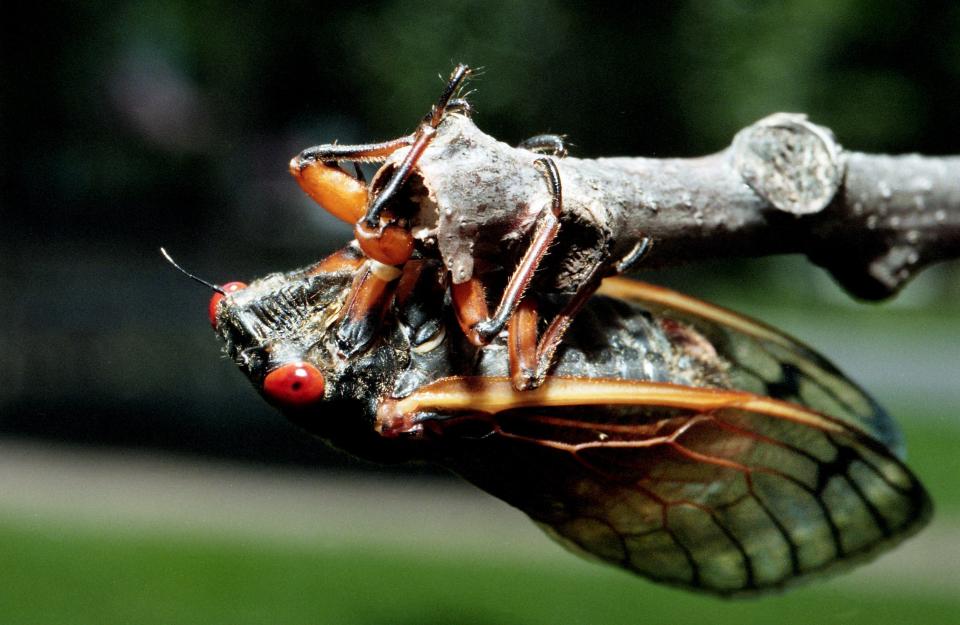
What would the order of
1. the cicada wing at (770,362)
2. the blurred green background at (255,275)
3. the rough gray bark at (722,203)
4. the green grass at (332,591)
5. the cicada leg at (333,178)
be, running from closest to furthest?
1. the rough gray bark at (722,203)
2. the cicada leg at (333,178)
3. the cicada wing at (770,362)
4. the green grass at (332,591)
5. the blurred green background at (255,275)

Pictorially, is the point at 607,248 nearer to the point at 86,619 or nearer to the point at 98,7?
the point at 86,619

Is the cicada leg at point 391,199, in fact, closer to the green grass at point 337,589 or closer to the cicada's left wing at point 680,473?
the cicada's left wing at point 680,473

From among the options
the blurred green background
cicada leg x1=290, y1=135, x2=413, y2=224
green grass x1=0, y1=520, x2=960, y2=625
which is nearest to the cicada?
cicada leg x1=290, y1=135, x2=413, y2=224

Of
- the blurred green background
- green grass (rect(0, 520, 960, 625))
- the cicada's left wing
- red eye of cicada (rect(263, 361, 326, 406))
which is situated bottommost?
red eye of cicada (rect(263, 361, 326, 406))

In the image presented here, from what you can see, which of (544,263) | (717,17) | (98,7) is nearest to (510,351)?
(544,263)

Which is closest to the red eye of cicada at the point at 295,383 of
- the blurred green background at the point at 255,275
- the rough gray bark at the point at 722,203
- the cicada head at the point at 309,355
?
the cicada head at the point at 309,355

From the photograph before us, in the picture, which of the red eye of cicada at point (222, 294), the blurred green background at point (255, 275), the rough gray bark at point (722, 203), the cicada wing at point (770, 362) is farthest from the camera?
the blurred green background at point (255, 275)

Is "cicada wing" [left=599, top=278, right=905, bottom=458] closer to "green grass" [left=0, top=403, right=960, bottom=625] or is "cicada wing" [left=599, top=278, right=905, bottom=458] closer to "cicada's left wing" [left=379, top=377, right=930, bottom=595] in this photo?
"cicada's left wing" [left=379, top=377, right=930, bottom=595]
